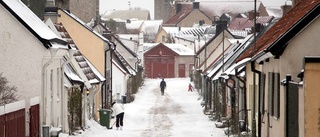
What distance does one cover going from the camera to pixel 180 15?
175m

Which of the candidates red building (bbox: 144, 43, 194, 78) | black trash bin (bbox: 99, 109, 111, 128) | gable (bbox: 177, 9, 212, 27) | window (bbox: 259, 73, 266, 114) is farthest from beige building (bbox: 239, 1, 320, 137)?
gable (bbox: 177, 9, 212, 27)

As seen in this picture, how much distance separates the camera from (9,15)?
65.5 feet

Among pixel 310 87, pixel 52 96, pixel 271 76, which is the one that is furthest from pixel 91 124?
pixel 310 87

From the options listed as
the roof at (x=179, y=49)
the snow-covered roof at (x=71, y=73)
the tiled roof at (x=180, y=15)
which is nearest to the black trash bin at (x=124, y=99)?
the snow-covered roof at (x=71, y=73)

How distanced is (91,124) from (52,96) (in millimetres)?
8067

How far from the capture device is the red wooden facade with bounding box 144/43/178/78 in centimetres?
10756

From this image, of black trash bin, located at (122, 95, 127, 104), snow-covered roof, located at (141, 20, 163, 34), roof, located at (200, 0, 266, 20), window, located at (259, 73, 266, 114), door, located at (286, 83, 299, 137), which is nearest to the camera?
door, located at (286, 83, 299, 137)

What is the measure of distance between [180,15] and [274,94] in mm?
153881

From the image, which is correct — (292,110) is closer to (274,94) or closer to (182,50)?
(274,94)

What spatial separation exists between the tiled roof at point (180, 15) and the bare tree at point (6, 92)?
15068 centimetres

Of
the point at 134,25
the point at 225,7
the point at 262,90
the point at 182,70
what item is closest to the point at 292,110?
the point at 262,90

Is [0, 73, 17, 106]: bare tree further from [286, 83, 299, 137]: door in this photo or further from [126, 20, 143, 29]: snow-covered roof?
[126, 20, 143, 29]: snow-covered roof

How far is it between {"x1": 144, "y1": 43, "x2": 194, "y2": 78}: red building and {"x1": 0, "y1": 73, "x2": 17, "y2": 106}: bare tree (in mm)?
87453

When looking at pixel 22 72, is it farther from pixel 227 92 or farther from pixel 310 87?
pixel 227 92
